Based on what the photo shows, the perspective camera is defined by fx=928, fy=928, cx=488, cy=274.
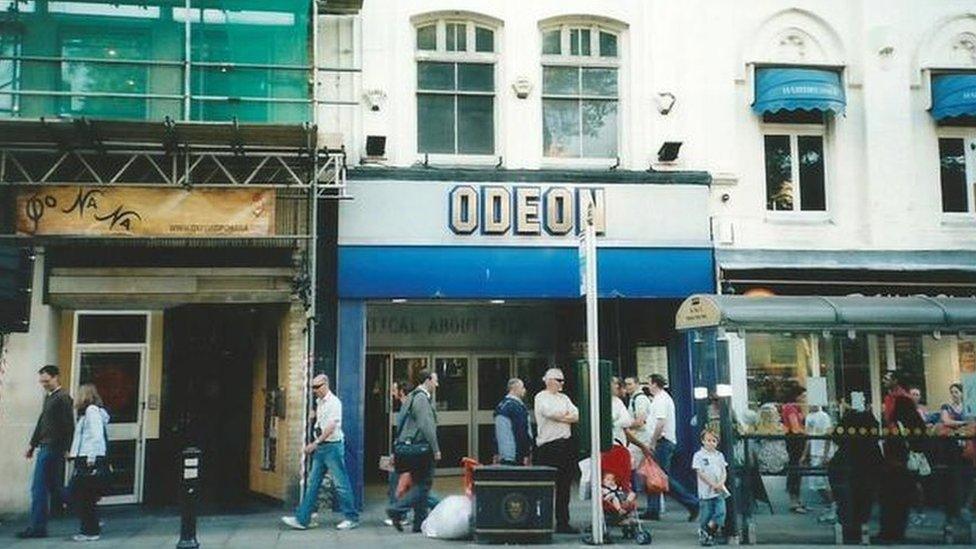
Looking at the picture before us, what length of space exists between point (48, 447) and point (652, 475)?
7.36 meters

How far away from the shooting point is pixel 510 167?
568 inches

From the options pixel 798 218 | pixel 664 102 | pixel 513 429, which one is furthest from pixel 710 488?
pixel 664 102

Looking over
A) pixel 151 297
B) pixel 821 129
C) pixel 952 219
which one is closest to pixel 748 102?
pixel 821 129

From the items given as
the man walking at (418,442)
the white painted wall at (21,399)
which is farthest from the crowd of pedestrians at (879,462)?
the white painted wall at (21,399)

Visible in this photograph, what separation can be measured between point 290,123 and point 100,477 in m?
5.05

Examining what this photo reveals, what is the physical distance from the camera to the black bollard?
32.3 feet

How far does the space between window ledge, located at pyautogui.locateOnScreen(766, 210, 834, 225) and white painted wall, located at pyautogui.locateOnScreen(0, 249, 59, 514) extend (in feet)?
36.3

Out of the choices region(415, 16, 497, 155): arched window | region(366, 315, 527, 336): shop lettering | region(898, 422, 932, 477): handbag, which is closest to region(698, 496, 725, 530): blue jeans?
region(898, 422, 932, 477): handbag

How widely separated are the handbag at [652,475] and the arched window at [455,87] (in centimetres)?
555

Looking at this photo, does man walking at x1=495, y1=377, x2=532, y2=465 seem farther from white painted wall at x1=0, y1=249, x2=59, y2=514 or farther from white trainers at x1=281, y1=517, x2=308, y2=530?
white painted wall at x1=0, y1=249, x2=59, y2=514

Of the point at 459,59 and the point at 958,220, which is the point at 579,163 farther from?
the point at 958,220

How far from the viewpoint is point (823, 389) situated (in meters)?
11.7

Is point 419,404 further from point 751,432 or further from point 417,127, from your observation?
point 417,127

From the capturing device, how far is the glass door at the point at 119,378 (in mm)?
13898
